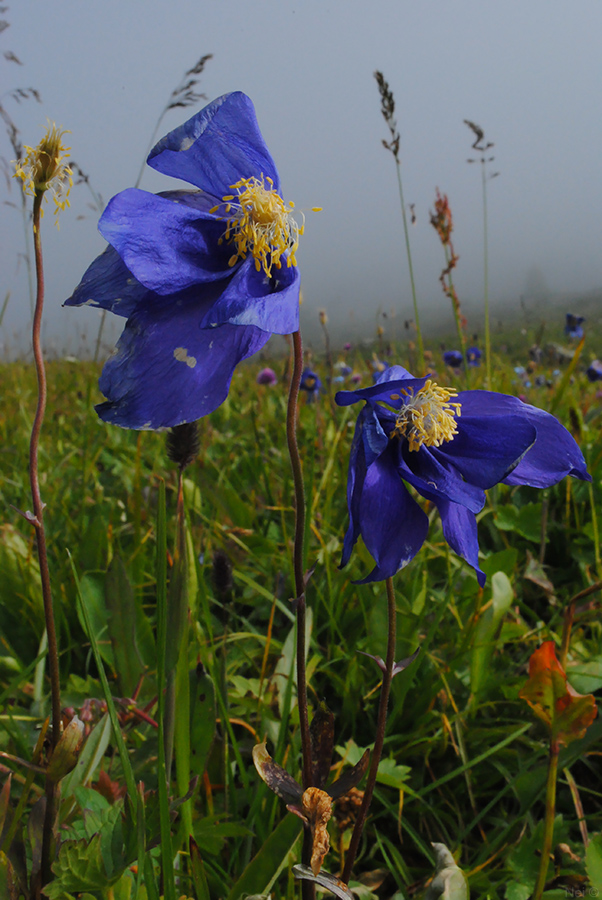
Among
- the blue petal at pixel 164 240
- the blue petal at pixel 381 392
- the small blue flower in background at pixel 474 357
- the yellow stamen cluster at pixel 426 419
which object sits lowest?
the small blue flower in background at pixel 474 357

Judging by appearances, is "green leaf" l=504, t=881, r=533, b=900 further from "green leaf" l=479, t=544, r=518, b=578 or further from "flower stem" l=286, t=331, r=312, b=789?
"green leaf" l=479, t=544, r=518, b=578

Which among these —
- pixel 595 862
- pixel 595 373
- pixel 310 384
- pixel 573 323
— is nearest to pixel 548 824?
→ pixel 595 862

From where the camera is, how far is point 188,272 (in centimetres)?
83

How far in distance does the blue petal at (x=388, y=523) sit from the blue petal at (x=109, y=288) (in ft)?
1.37

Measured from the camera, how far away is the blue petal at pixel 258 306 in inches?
27.0

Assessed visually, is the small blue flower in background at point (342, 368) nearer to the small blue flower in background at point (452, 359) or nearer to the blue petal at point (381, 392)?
the small blue flower in background at point (452, 359)

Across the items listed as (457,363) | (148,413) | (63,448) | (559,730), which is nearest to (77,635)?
(148,413)

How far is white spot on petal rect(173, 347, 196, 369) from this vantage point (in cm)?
82

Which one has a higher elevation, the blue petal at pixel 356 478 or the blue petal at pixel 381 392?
the blue petal at pixel 381 392

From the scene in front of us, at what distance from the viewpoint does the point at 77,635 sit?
1.81 meters

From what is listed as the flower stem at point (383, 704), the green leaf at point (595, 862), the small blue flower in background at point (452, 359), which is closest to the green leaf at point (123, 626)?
the flower stem at point (383, 704)

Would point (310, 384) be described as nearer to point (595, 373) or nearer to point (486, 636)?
point (595, 373)

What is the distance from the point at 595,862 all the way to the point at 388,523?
0.71 metres

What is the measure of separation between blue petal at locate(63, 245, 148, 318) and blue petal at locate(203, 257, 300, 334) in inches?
5.9
